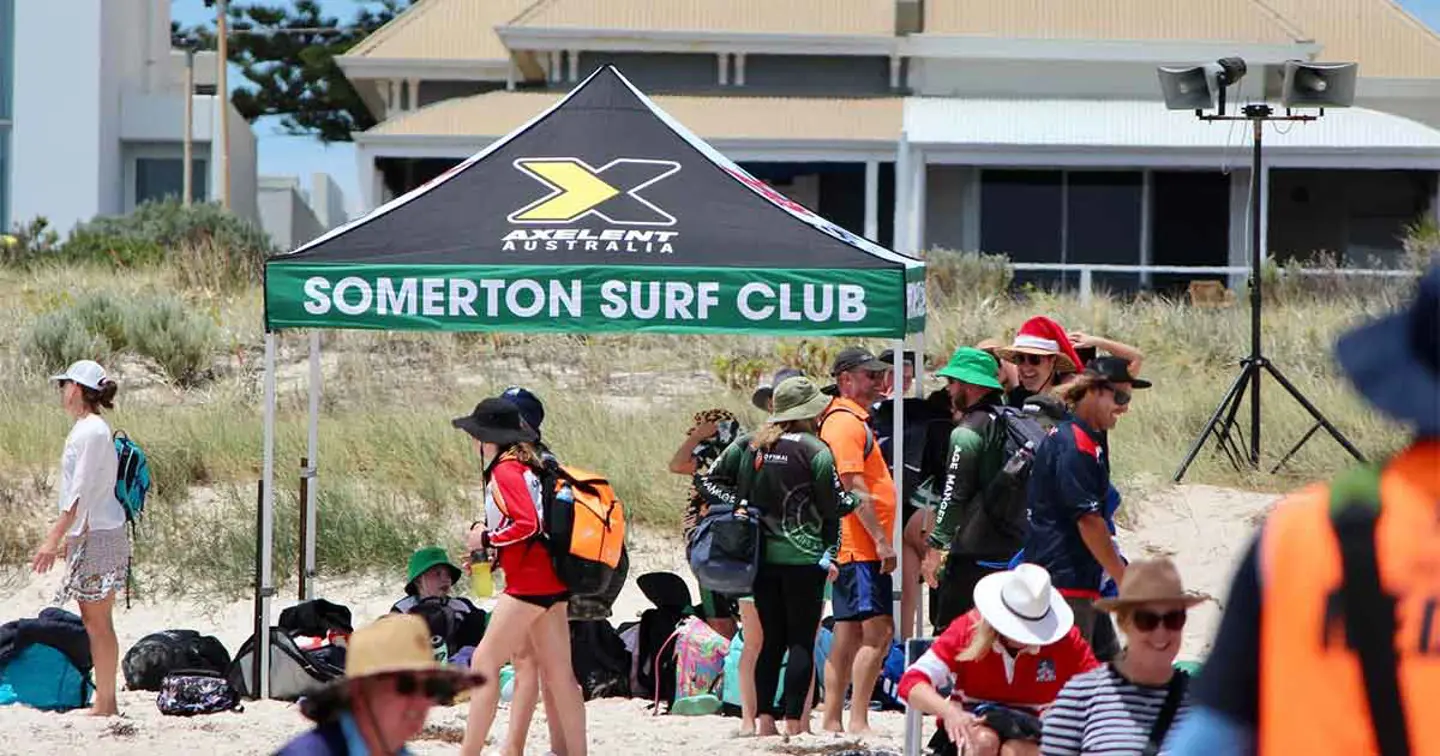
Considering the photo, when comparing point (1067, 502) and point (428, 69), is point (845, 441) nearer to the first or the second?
point (1067, 502)

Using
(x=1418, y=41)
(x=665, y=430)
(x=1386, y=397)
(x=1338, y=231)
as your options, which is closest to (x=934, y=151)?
(x=1338, y=231)

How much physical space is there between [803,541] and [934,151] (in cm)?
1843

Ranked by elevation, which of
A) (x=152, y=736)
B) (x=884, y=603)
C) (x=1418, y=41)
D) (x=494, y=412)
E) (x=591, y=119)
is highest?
(x=1418, y=41)

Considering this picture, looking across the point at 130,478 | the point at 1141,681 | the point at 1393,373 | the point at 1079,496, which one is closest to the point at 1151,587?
the point at 1141,681

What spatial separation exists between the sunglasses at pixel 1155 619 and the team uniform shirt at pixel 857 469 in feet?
11.2

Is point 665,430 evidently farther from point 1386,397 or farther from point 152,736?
point 1386,397

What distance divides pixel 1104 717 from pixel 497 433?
3.09 m

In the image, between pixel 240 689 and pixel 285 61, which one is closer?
pixel 240 689

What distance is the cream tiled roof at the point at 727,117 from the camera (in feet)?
86.8

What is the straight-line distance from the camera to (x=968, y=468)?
7.91 metres

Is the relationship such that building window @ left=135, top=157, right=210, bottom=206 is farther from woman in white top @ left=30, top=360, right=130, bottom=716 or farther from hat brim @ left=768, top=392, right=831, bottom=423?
hat brim @ left=768, top=392, right=831, bottom=423

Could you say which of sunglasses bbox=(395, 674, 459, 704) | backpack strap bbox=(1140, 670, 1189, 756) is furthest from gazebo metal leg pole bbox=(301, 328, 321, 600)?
sunglasses bbox=(395, 674, 459, 704)

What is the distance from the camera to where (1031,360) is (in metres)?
7.99

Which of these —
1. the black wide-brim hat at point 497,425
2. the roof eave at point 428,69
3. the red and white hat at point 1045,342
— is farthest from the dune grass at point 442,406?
the roof eave at point 428,69
